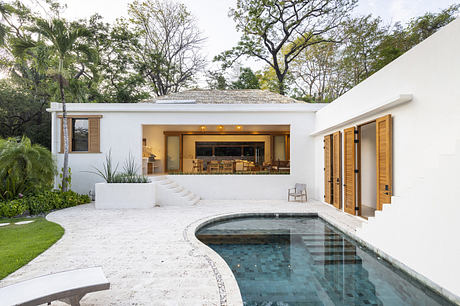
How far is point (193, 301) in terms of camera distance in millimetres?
2801

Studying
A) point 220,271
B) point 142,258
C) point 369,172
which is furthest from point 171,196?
point 369,172

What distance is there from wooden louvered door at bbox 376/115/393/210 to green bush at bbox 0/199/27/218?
382 inches

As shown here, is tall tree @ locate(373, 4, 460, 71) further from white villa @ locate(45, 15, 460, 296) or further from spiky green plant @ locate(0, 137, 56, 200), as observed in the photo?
spiky green plant @ locate(0, 137, 56, 200)

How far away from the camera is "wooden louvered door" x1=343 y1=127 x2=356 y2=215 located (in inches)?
271

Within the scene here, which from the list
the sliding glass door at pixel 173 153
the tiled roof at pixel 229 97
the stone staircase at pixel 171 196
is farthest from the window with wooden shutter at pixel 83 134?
the sliding glass door at pixel 173 153

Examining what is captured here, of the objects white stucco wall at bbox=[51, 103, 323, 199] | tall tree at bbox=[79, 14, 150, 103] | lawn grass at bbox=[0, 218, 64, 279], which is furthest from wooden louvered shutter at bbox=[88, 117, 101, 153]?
tall tree at bbox=[79, 14, 150, 103]

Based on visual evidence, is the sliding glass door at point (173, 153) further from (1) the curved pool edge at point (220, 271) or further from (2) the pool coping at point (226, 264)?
(1) the curved pool edge at point (220, 271)

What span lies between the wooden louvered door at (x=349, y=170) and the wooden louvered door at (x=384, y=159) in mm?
1301

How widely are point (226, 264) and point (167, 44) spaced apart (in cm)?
2313

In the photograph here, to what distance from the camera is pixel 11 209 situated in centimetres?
713

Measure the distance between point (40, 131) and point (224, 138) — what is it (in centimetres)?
1257

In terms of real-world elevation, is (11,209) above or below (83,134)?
below

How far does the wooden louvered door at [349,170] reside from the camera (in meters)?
6.88

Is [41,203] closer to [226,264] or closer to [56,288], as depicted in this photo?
[56,288]
